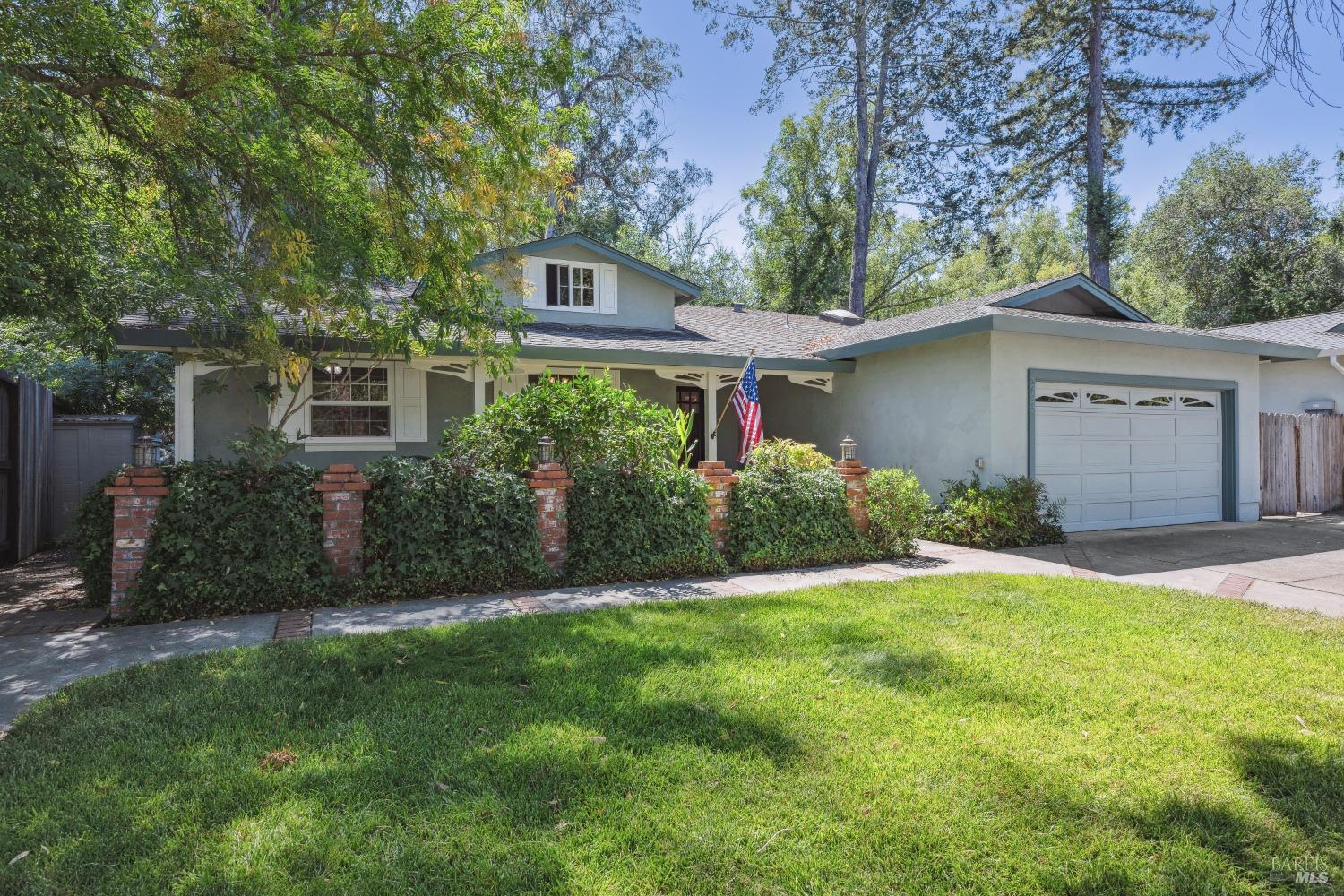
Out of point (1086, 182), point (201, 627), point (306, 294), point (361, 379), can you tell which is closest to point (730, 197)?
point (1086, 182)

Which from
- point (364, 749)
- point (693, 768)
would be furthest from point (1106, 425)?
point (364, 749)

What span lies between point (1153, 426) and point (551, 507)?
956 cm

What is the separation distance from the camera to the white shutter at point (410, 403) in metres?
10.4

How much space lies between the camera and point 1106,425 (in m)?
10.1

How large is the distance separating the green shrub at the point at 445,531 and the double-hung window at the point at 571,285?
249 inches

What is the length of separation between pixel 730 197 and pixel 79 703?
91.3 feet

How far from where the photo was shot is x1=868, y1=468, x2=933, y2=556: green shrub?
25.5 ft

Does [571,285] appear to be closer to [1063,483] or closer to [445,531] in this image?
[445,531]

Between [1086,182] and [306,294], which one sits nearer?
[306,294]

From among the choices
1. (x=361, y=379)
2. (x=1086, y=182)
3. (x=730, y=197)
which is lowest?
(x=361, y=379)

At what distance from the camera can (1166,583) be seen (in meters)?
6.40

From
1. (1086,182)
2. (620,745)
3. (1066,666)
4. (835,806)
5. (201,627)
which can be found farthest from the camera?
(1086,182)

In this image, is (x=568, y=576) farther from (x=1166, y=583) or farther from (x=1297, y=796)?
(x=1166, y=583)

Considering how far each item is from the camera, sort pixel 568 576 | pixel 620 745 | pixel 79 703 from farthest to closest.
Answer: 1. pixel 568 576
2. pixel 79 703
3. pixel 620 745
